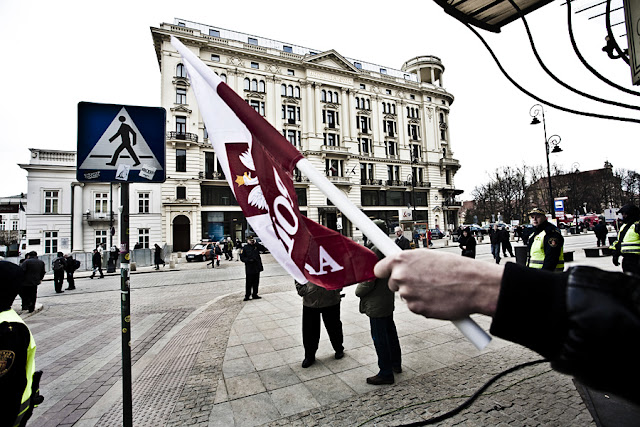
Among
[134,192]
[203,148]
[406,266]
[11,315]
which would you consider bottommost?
[11,315]

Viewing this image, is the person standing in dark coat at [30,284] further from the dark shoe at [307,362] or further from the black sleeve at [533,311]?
the black sleeve at [533,311]

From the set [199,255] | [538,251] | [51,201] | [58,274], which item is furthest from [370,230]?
[51,201]

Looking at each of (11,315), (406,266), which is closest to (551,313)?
(406,266)

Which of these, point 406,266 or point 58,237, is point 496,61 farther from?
point 58,237

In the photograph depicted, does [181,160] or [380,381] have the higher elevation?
[181,160]

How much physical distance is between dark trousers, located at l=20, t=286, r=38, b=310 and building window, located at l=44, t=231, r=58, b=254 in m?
28.7

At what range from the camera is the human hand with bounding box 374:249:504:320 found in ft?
2.98

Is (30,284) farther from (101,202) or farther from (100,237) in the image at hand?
(101,202)

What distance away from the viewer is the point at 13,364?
1.85m

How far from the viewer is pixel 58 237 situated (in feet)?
105

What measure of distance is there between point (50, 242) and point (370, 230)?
4123 centimetres

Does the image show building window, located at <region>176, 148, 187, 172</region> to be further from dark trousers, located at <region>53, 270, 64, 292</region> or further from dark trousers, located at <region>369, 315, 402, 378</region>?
dark trousers, located at <region>369, 315, 402, 378</region>

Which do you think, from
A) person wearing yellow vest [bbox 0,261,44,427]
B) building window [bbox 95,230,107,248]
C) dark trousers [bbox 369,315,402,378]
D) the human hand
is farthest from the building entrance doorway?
the human hand

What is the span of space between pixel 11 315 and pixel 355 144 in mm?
46191
